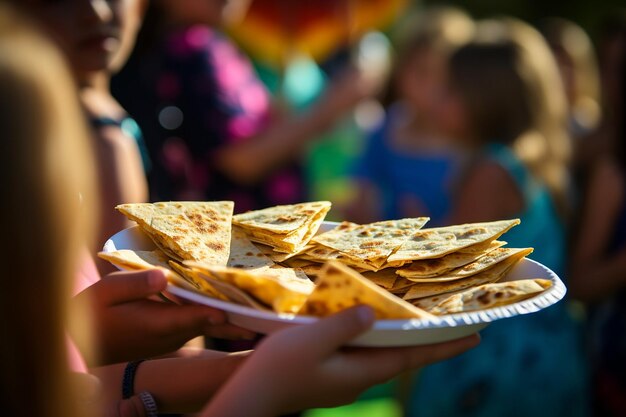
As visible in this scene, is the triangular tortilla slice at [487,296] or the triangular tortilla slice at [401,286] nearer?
the triangular tortilla slice at [487,296]

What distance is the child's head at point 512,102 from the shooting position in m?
3.12

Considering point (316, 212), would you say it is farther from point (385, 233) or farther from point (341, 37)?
point (341, 37)

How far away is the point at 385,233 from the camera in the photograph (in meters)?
1.47

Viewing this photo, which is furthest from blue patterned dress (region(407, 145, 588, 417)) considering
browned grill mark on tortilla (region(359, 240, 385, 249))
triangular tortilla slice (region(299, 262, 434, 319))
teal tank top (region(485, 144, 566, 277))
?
triangular tortilla slice (region(299, 262, 434, 319))

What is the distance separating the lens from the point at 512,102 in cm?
314

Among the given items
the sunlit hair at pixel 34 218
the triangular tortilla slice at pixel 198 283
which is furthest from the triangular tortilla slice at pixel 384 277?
the sunlit hair at pixel 34 218

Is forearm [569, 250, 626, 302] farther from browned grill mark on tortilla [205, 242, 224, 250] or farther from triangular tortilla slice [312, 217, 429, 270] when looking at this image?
browned grill mark on tortilla [205, 242, 224, 250]

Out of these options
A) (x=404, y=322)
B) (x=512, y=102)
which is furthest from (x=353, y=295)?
(x=512, y=102)

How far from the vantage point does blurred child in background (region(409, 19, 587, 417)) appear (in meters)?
2.81

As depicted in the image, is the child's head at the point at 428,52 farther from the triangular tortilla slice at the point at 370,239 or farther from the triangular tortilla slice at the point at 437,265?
the triangular tortilla slice at the point at 437,265

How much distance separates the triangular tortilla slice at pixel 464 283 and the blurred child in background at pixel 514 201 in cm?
143

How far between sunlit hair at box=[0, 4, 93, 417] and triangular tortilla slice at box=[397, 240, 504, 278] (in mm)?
667

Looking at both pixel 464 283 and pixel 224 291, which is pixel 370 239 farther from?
pixel 224 291

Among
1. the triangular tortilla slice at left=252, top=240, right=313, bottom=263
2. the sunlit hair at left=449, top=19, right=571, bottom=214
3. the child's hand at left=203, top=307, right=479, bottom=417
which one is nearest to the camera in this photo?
the child's hand at left=203, top=307, right=479, bottom=417
